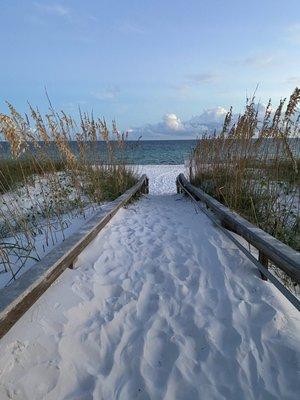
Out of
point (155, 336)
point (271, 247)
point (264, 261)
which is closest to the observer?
point (155, 336)

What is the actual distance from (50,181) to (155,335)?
2.76 metres

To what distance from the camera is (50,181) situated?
453 centimetres

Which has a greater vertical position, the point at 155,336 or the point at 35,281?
the point at 35,281

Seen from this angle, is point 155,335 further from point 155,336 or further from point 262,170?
point 262,170

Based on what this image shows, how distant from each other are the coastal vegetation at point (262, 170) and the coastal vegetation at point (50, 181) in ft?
5.96

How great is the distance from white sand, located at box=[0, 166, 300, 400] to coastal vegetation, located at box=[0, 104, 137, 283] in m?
Answer: 0.74

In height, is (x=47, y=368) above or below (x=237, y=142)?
below

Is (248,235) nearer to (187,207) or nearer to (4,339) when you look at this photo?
(4,339)

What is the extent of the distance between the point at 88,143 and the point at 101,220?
2.76 meters

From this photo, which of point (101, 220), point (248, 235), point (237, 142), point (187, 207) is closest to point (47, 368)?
point (248, 235)

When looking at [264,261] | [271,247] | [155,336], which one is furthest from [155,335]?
[264,261]

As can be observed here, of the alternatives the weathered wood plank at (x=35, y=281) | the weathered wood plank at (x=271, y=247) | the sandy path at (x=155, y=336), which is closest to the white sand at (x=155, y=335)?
the sandy path at (x=155, y=336)

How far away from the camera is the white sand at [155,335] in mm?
1805

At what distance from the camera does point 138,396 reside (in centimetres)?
176
